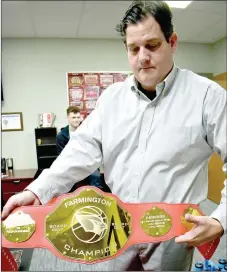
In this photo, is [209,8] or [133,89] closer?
[133,89]

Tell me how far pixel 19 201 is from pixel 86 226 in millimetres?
140

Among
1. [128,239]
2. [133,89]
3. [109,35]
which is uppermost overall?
[109,35]

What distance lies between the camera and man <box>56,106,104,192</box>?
60 cm

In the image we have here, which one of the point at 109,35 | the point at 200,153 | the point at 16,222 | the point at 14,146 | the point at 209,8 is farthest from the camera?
the point at 209,8

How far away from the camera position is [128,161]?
0.58 metres

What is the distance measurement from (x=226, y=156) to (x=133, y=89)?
25cm

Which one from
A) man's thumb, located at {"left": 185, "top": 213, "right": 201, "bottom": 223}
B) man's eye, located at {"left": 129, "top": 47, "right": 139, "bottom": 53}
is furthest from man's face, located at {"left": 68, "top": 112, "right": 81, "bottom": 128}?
man's thumb, located at {"left": 185, "top": 213, "right": 201, "bottom": 223}

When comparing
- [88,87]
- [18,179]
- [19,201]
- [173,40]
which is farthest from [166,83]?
[18,179]

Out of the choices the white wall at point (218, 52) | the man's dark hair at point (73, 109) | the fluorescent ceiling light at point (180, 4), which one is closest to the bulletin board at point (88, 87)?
the man's dark hair at point (73, 109)

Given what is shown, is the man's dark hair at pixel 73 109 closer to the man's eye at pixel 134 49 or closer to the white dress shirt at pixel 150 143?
the white dress shirt at pixel 150 143

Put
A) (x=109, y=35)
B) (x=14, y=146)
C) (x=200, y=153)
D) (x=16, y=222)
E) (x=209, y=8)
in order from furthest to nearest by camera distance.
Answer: (x=209, y=8) → (x=14, y=146) → (x=109, y=35) → (x=200, y=153) → (x=16, y=222)

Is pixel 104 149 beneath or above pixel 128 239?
above

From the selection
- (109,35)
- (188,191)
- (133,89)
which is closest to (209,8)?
(109,35)

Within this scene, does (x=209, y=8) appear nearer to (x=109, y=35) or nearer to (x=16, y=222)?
(x=109, y=35)
